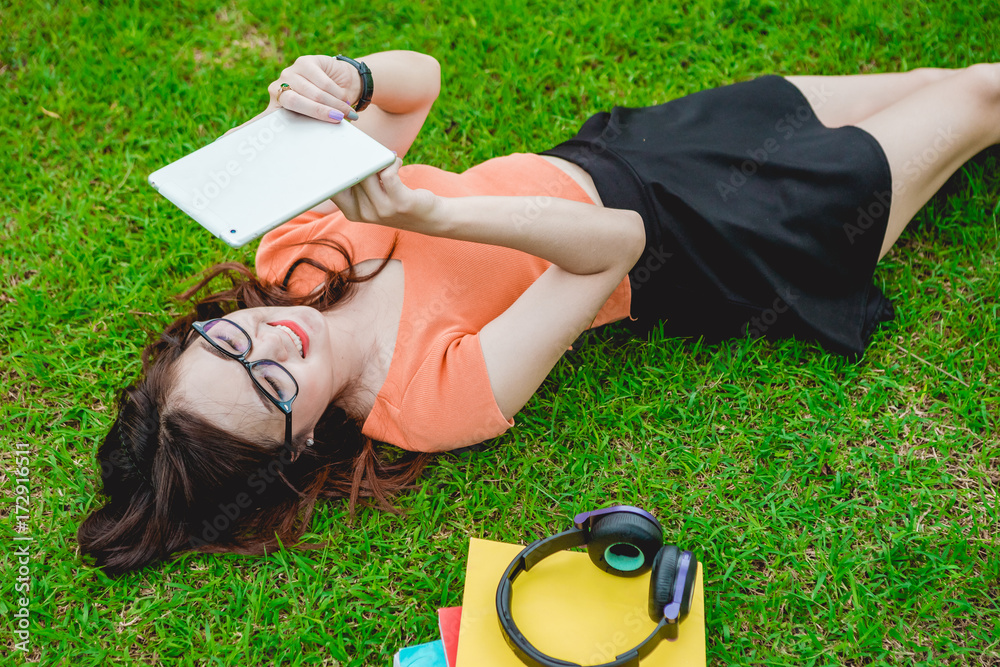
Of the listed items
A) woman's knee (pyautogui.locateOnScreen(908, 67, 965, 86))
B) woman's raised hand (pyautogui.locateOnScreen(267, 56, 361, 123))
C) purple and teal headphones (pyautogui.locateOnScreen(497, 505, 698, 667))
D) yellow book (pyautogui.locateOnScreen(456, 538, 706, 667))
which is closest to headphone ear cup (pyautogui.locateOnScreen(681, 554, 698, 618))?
purple and teal headphones (pyautogui.locateOnScreen(497, 505, 698, 667))

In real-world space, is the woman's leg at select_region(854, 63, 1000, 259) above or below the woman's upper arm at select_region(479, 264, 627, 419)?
above

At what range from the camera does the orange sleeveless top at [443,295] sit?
6.76 feet

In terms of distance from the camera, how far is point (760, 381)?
8.13ft

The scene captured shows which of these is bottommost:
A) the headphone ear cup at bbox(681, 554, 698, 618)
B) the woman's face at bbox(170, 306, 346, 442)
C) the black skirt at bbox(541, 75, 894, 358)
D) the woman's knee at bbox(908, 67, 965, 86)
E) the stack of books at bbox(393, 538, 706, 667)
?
the stack of books at bbox(393, 538, 706, 667)

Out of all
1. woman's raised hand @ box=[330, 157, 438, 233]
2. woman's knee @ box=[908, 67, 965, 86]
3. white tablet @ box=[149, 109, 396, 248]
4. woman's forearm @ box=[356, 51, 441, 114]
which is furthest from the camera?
woman's knee @ box=[908, 67, 965, 86]

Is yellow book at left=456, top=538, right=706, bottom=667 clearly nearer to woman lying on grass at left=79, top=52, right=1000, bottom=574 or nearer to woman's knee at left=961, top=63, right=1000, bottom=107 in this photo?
woman lying on grass at left=79, top=52, right=1000, bottom=574

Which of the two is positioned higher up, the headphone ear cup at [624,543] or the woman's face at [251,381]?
the woman's face at [251,381]

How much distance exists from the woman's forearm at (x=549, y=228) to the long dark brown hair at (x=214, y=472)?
0.42 m

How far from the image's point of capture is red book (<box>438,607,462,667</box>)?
2.07m

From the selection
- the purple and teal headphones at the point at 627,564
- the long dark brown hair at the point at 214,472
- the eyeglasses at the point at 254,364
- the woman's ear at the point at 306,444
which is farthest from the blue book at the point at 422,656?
the eyeglasses at the point at 254,364

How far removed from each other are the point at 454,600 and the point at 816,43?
2.83m

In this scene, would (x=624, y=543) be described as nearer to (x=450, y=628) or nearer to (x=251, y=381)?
(x=450, y=628)

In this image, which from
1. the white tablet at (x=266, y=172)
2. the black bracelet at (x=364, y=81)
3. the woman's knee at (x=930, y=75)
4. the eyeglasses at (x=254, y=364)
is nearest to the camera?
the white tablet at (x=266, y=172)

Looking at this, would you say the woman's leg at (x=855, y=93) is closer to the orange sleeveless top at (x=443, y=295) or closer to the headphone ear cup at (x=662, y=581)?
the orange sleeveless top at (x=443, y=295)
